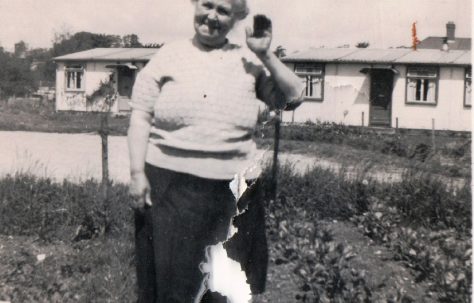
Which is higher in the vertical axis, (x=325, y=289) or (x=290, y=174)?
(x=290, y=174)

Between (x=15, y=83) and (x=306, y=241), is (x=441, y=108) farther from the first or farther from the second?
(x=306, y=241)

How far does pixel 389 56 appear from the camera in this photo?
488 inches

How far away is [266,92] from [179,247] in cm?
60

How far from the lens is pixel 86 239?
3178 millimetres

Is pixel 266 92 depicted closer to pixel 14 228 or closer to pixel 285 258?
pixel 285 258

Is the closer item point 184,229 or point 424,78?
point 184,229

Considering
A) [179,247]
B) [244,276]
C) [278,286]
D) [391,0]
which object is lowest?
[278,286]

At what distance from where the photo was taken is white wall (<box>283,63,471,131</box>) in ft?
38.0

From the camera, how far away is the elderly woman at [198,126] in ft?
5.82

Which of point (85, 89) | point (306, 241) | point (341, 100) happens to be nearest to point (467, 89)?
point (341, 100)

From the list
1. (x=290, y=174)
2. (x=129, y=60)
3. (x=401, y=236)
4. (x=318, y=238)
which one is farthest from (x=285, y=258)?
(x=129, y=60)

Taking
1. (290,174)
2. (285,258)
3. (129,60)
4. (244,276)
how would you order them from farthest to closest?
(129,60), (290,174), (285,258), (244,276)

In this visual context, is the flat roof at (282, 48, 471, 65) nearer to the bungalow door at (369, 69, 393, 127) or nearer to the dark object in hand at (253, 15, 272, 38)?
the bungalow door at (369, 69, 393, 127)

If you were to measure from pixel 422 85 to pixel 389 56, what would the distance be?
98cm
